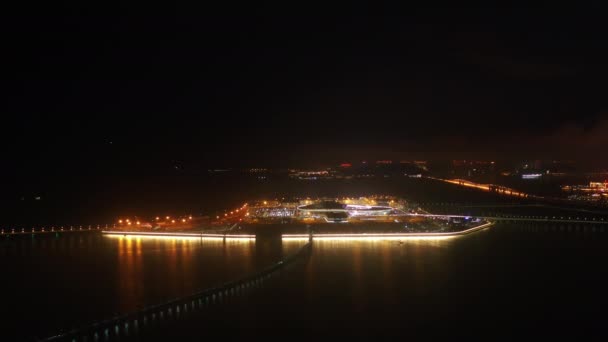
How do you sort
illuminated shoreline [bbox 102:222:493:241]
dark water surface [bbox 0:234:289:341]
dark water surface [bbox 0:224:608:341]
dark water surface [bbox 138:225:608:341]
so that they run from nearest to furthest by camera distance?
dark water surface [bbox 138:225:608:341], dark water surface [bbox 0:224:608:341], dark water surface [bbox 0:234:289:341], illuminated shoreline [bbox 102:222:493:241]

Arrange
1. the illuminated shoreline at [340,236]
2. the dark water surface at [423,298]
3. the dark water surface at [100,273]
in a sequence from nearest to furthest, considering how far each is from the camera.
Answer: the dark water surface at [423,298] < the dark water surface at [100,273] < the illuminated shoreline at [340,236]

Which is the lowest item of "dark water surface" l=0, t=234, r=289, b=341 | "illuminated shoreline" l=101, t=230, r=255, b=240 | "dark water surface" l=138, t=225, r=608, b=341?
"dark water surface" l=138, t=225, r=608, b=341

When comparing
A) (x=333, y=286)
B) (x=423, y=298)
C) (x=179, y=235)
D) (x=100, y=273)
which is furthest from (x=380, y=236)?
(x=100, y=273)

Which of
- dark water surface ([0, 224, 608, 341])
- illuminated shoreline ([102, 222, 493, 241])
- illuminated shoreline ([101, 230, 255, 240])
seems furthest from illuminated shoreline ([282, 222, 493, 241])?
illuminated shoreline ([101, 230, 255, 240])

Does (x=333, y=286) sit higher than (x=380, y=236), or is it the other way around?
(x=380, y=236)

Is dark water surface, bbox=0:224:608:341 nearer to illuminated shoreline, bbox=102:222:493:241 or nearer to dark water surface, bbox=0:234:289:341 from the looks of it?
dark water surface, bbox=0:234:289:341

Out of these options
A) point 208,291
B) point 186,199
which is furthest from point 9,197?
point 208,291

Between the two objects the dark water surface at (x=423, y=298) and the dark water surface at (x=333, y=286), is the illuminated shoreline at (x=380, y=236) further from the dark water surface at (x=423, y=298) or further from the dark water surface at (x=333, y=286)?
the dark water surface at (x=423, y=298)

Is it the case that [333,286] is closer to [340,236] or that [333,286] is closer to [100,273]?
[100,273]

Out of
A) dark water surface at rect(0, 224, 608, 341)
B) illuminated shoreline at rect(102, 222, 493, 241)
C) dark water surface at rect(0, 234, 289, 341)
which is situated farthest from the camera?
illuminated shoreline at rect(102, 222, 493, 241)

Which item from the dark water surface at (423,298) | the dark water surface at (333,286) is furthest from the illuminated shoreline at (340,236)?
the dark water surface at (423,298)

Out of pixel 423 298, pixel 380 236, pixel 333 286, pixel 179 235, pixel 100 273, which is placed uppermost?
pixel 179 235

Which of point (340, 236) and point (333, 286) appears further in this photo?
point (340, 236)
